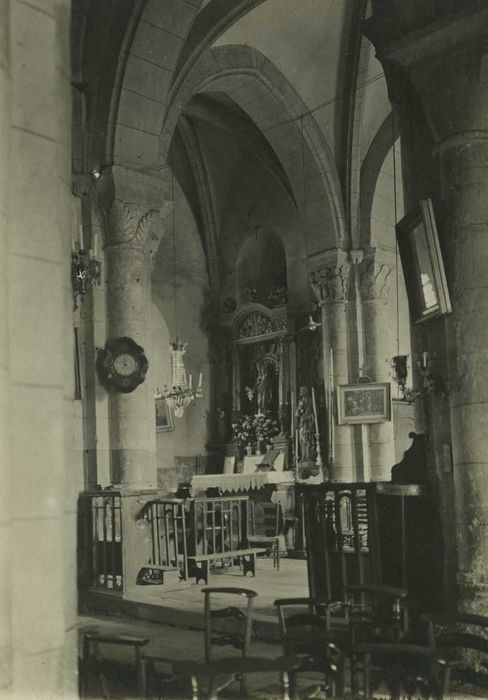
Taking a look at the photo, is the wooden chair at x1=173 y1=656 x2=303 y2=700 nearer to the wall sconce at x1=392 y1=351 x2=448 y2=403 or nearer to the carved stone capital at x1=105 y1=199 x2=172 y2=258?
the wall sconce at x1=392 y1=351 x2=448 y2=403

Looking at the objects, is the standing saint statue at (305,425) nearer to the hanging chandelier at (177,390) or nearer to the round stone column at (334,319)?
the round stone column at (334,319)

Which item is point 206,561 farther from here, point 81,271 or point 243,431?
point 243,431

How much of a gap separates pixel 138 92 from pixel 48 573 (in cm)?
813

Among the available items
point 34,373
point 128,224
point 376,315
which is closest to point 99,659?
point 34,373

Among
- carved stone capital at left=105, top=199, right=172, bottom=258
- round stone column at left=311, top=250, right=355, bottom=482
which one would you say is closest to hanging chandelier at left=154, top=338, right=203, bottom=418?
round stone column at left=311, top=250, right=355, bottom=482

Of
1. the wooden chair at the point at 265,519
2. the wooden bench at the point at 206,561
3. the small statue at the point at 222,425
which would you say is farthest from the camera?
the small statue at the point at 222,425

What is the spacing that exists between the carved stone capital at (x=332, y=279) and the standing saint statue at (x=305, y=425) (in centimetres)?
198

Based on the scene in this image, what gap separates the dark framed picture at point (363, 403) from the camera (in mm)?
12234

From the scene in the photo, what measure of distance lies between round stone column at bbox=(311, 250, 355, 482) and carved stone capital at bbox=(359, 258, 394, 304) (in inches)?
14.4

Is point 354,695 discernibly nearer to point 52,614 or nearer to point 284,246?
point 52,614

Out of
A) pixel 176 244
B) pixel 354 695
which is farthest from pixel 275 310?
pixel 354 695

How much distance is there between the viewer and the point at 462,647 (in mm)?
4375

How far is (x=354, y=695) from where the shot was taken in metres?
4.17

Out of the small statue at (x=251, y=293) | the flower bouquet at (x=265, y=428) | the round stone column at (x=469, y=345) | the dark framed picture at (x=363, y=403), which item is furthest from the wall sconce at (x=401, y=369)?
the small statue at (x=251, y=293)
